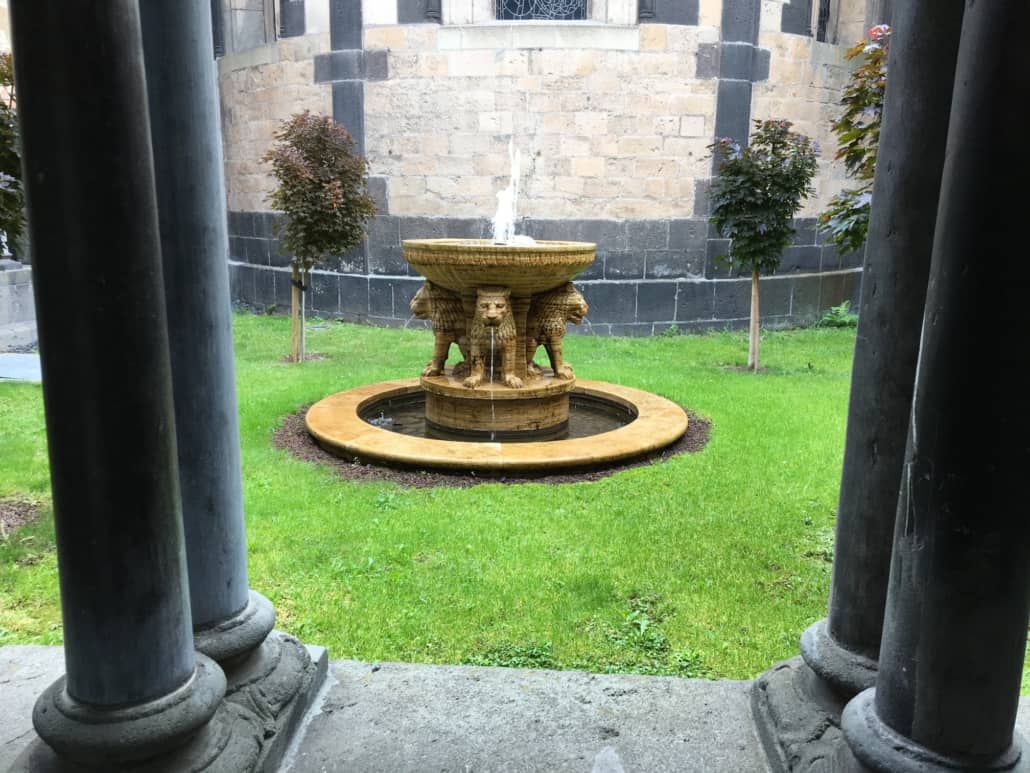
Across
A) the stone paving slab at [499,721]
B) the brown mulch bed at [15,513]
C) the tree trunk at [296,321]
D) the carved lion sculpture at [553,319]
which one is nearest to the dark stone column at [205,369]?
the stone paving slab at [499,721]

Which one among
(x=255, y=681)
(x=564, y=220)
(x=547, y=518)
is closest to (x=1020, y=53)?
(x=255, y=681)

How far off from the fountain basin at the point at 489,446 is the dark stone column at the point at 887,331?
129 inches

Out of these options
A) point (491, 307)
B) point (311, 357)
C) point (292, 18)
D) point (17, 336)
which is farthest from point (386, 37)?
point (491, 307)

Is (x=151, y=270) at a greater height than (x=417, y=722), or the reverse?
(x=151, y=270)

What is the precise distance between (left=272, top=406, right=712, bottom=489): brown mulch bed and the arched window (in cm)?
723

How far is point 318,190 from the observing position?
29.0 ft

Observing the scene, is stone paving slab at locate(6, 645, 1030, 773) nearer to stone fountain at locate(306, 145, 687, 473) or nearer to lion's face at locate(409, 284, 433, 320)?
stone fountain at locate(306, 145, 687, 473)

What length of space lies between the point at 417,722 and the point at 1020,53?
2.16 meters

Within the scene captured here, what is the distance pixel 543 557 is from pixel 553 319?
2767 mm

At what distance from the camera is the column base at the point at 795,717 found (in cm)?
205

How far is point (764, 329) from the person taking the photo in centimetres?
1205

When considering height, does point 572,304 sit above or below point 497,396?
above

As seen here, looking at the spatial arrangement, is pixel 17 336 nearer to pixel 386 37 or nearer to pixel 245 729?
pixel 386 37

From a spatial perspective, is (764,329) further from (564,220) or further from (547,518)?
(547,518)
